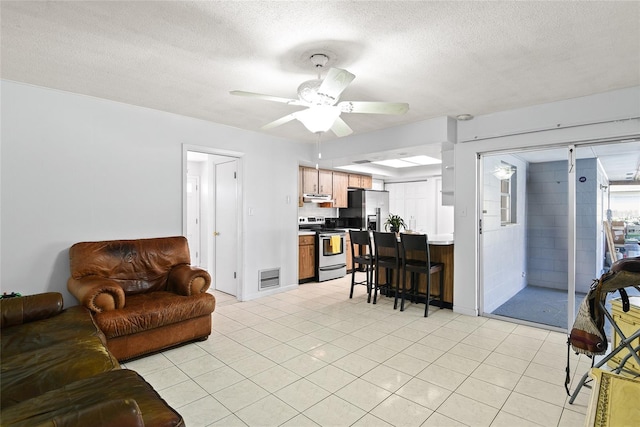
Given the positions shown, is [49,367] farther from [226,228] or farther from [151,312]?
[226,228]

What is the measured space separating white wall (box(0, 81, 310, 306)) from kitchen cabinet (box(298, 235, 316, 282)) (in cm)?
208

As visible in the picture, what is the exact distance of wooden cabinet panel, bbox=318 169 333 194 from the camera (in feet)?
21.3

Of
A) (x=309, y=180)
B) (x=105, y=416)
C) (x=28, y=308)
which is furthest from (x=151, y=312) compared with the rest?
(x=309, y=180)

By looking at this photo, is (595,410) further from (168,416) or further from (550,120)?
(550,120)

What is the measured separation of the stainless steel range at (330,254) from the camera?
5.93 metres

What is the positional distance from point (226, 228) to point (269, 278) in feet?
3.41

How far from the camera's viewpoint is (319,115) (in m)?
2.43

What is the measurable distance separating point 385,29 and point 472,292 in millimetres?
3267

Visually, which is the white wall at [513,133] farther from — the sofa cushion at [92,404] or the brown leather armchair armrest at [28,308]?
the brown leather armchair armrest at [28,308]

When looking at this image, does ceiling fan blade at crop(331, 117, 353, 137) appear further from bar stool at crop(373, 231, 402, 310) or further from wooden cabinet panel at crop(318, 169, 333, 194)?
wooden cabinet panel at crop(318, 169, 333, 194)

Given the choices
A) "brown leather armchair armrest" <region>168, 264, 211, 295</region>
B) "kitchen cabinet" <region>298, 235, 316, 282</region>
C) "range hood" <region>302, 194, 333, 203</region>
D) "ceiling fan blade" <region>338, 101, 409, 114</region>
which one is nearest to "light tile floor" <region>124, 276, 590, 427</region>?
"brown leather armchair armrest" <region>168, 264, 211, 295</region>

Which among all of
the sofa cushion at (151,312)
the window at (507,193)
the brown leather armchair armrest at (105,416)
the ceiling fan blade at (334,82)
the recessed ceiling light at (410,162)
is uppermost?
the recessed ceiling light at (410,162)

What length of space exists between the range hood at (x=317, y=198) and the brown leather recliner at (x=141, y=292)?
281 centimetres

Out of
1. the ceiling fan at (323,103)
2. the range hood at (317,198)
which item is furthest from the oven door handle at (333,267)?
the ceiling fan at (323,103)
